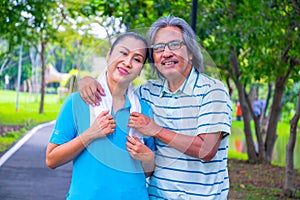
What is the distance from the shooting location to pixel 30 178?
32.3ft

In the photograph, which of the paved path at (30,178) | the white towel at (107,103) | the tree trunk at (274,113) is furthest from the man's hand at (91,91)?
the tree trunk at (274,113)

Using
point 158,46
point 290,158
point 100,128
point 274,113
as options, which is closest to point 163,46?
point 158,46

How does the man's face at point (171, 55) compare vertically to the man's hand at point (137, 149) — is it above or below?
above

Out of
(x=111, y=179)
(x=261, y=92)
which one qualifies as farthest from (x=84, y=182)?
(x=261, y=92)

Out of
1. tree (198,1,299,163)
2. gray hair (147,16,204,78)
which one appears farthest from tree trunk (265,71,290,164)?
gray hair (147,16,204,78)

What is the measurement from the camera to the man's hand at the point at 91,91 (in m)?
3.01

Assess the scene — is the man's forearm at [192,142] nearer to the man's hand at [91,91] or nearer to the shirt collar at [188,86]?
the shirt collar at [188,86]

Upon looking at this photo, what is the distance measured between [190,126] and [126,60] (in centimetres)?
45

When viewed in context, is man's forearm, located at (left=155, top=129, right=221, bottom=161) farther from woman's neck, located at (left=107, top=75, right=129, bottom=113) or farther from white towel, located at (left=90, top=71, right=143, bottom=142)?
woman's neck, located at (left=107, top=75, right=129, bottom=113)

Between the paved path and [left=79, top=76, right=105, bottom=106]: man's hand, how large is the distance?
522 cm

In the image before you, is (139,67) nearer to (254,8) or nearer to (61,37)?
(254,8)

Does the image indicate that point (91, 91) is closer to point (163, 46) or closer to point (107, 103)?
point (107, 103)

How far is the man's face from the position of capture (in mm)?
3121

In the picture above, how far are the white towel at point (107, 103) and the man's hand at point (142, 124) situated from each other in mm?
24
